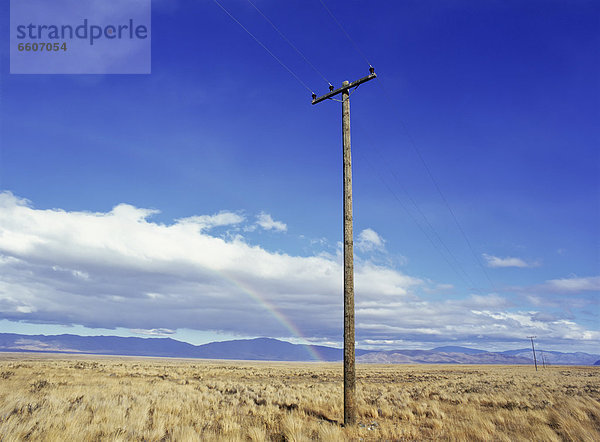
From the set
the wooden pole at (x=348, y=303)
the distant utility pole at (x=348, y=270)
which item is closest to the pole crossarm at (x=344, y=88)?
the distant utility pole at (x=348, y=270)

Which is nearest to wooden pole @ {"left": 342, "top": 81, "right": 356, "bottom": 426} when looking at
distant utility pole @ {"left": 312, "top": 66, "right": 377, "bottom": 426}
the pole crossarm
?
distant utility pole @ {"left": 312, "top": 66, "right": 377, "bottom": 426}

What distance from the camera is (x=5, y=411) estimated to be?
38.7ft

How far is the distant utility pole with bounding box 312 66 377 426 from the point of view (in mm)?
10953

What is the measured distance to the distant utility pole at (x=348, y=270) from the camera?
35.9ft

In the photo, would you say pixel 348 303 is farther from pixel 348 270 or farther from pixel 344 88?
pixel 344 88

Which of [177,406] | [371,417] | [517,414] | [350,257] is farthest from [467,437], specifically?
[177,406]

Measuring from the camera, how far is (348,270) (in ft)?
37.3

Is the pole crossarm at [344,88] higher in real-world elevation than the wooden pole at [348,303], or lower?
higher

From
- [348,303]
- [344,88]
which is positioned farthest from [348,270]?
[344,88]

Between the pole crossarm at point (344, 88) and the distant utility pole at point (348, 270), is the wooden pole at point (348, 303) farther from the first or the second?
the pole crossarm at point (344, 88)

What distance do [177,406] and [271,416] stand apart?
377 cm

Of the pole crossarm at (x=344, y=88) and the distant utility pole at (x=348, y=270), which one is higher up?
the pole crossarm at (x=344, y=88)

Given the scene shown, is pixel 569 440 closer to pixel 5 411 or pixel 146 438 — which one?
pixel 146 438

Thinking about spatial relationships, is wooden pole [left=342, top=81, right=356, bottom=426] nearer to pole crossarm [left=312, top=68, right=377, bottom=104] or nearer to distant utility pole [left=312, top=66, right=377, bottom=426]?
distant utility pole [left=312, top=66, right=377, bottom=426]
